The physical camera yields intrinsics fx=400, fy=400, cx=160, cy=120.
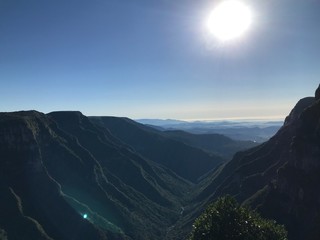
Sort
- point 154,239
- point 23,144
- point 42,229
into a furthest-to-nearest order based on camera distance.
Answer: point 154,239 < point 23,144 < point 42,229

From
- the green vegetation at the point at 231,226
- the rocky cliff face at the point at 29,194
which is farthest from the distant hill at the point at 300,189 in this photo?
the rocky cliff face at the point at 29,194

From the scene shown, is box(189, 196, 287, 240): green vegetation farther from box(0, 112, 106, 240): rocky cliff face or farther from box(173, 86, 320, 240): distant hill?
box(0, 112, 106, 240): rocky cliff face

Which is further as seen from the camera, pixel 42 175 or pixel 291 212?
pixel 42 175

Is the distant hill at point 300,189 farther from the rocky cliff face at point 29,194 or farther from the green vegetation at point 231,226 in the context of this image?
the rocky cliff face at point 29,194

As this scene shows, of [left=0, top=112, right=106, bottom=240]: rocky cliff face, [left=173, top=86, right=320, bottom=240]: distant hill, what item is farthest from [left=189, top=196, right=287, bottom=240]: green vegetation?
[left=0, top=112, right=106, bottom=240]: rocky cliff face

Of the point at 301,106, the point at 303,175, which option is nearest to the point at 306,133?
the point at 303,175

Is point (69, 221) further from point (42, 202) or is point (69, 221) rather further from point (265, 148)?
point (265, 148)

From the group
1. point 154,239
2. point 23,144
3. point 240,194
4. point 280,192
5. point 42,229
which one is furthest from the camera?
point 154,239

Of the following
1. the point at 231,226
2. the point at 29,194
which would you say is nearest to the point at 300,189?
the point at 231,226

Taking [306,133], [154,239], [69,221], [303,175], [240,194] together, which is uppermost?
[306,133]
